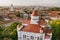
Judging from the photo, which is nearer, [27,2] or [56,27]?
[56,27]

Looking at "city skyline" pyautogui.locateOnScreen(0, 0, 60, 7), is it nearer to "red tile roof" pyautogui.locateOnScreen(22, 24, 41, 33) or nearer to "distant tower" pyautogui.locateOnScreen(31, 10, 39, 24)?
"distant tower" pyautogui.locateOnScreen(31, 10, 39, 24)

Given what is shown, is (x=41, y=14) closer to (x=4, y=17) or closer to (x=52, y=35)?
(x=52, y=35)

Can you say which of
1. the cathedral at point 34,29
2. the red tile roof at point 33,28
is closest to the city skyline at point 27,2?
the cathedral at point 34,29

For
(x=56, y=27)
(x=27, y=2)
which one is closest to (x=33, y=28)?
(x=56, y=27)

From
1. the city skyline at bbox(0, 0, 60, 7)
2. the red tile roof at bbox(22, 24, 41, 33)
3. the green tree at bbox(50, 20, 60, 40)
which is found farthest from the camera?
the city skyline at bbox(0, 0, 60, 7)

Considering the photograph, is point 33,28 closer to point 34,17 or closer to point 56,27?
point 34,17

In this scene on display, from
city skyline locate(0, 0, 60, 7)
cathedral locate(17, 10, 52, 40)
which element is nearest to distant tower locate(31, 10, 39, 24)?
cathedral locate(17, 10, 52, 40)

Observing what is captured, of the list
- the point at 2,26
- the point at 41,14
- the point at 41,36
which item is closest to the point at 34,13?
the point at 41,14

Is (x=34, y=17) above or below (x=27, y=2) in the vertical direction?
below

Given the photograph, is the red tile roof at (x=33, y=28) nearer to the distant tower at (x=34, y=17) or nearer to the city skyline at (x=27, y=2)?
the distant tower at (x=34, y=17)
